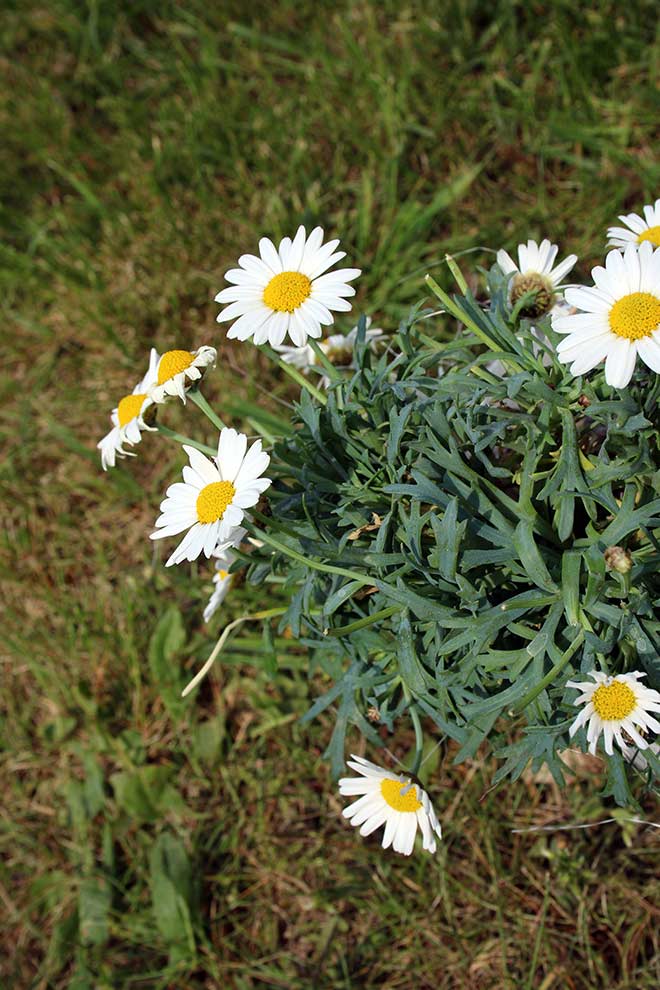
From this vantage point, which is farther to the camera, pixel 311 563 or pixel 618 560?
pixel 311 563

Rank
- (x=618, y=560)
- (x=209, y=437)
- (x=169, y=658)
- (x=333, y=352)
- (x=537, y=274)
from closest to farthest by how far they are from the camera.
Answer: (x=618, y=560), (x=537, y=274), (x=333, y=352), (x=169, y=658), (x=209, y=437)

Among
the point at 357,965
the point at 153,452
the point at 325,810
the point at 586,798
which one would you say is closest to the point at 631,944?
the point at 586,798

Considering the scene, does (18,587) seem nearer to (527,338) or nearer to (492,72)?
(527,338)

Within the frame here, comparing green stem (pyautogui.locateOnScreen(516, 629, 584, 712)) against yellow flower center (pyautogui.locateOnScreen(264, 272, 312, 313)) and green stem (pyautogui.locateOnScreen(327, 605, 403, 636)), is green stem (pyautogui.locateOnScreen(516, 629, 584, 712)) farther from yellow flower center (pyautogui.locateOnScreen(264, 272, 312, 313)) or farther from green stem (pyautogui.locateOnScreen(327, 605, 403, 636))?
yellow flower center (pyautogui.locateOnScreen(264, 272, 312, 313))

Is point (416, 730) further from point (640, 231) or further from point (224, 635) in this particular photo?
point (640, 231)

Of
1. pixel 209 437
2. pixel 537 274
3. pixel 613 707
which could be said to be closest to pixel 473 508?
pixel 613 707

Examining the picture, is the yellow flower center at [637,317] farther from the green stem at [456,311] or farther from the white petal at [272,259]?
the white petal at [272,259]

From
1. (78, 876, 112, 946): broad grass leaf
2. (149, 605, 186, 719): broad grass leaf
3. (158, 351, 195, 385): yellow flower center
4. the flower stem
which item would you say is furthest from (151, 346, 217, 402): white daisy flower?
(78, 876, 112, 946): broad grass leaf
